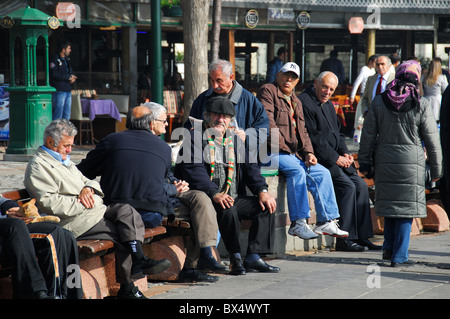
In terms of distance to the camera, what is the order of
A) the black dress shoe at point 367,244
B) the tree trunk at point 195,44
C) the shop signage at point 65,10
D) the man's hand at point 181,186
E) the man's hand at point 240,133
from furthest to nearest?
the shop signage at point 65,10 < the tree trunk at point 195,44 < the black dress shoe at point 367,244 < the man's hand at point 240,133 < the man's hand at point 181,186

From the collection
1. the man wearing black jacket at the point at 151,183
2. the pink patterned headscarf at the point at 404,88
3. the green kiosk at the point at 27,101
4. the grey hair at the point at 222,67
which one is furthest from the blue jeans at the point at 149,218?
the green kiosk at the point at 27,101

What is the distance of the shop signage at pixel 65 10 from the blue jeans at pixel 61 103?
3514 mm

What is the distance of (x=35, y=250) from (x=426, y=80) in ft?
27.3

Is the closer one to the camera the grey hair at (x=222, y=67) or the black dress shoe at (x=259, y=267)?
the black dress shoe at (x=259, y=267)

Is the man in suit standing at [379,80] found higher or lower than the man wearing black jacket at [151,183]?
higher

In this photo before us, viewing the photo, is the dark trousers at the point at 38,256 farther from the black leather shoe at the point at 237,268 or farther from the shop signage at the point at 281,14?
the shop signage at the point at 281,14

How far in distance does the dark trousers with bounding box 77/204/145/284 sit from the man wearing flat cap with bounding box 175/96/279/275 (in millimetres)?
987

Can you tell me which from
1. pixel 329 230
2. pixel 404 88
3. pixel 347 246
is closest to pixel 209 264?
pixel 329 230

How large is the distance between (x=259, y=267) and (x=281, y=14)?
16.0m

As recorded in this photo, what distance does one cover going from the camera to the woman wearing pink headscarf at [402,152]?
754 centimetres

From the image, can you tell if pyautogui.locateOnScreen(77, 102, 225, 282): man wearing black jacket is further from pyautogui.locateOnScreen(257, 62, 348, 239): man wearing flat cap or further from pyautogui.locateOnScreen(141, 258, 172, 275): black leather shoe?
pyautogui.locateOnScreen(257, 62, 348, 239): man wearing flat cap

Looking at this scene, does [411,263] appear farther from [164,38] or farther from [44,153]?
[164,38]

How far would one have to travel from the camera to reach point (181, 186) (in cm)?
704

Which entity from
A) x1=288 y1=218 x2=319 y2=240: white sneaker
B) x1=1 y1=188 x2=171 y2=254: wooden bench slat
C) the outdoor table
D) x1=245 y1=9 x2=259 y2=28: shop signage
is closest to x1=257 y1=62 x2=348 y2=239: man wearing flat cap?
x1=288 y1=218 x2=319 y2=240: white sneaker
